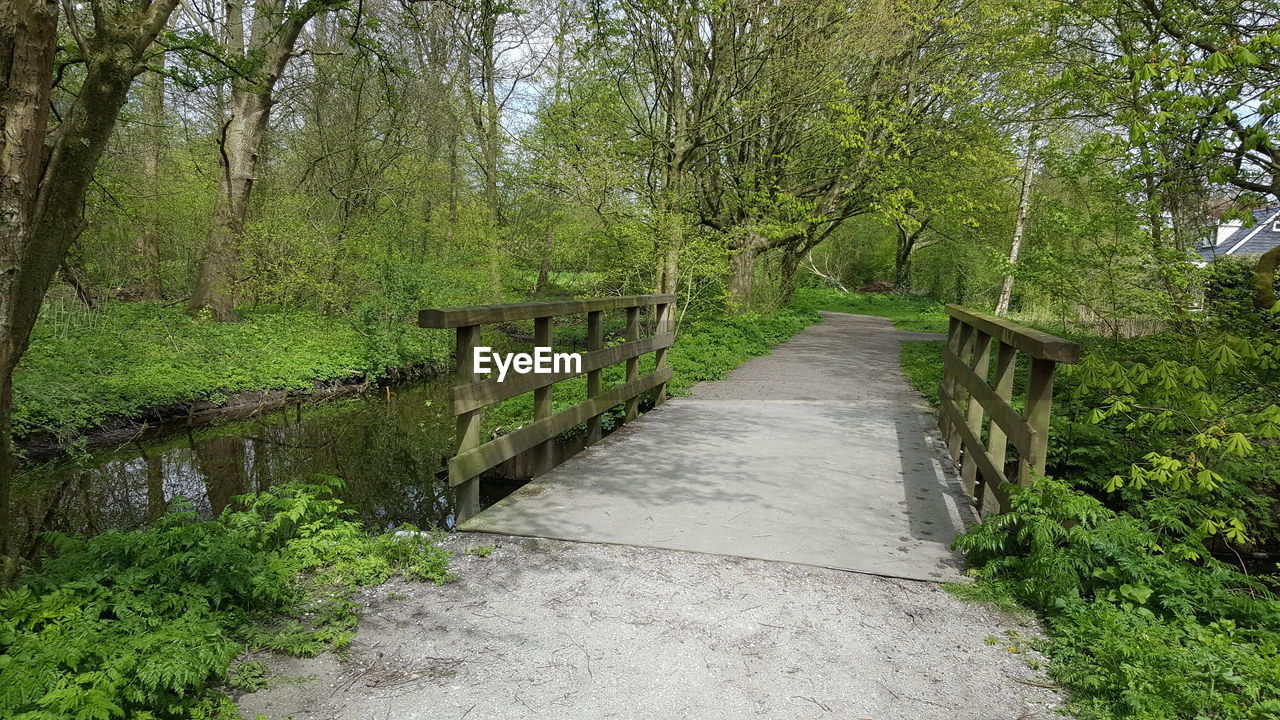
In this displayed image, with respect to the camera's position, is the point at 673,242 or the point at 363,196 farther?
the point at 363,196

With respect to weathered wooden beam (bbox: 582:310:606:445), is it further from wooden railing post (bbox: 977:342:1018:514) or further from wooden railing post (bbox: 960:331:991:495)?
wooden railing post (bbox: 977:342:1018:514)

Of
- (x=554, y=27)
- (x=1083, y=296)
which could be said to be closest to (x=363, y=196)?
(x=554, y=27)

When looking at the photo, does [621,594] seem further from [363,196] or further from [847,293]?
[847,293]

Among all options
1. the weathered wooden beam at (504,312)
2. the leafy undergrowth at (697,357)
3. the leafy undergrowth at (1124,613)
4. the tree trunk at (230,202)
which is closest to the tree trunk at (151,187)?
the tree trunk at (230,202)

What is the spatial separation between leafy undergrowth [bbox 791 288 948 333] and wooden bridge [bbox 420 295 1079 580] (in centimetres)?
1632

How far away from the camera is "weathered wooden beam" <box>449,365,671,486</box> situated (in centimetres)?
418

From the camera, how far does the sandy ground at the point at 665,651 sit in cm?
240

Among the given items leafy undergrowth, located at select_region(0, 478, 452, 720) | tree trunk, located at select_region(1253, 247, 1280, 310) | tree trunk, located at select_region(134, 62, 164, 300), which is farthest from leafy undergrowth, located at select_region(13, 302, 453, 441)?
tree trunk, located at select_region(1253, 247, 1280, 310)

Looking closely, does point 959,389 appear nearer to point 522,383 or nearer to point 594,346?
point 594,346

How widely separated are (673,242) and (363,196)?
866cm

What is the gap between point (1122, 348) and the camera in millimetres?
7203

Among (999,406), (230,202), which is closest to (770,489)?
(999,406)

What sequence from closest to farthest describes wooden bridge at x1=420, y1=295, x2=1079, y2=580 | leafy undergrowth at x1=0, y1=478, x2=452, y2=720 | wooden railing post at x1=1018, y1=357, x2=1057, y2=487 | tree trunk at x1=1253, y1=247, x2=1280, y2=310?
leafy undergrowth at x1=0, y1=478, x2=452, y2=720 < wooden railing post at x1=1018, y1=357, x2=1057, y2=487 < wooden bridge at x1=420, y1=295, x2=1079, y2=580 < tree trunk at x1=1253, y1=247, x2=1280, y2=310

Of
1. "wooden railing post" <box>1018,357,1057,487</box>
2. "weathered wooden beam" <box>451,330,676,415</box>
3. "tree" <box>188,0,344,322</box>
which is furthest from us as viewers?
"tree" <box>188,0,344,322</box>
